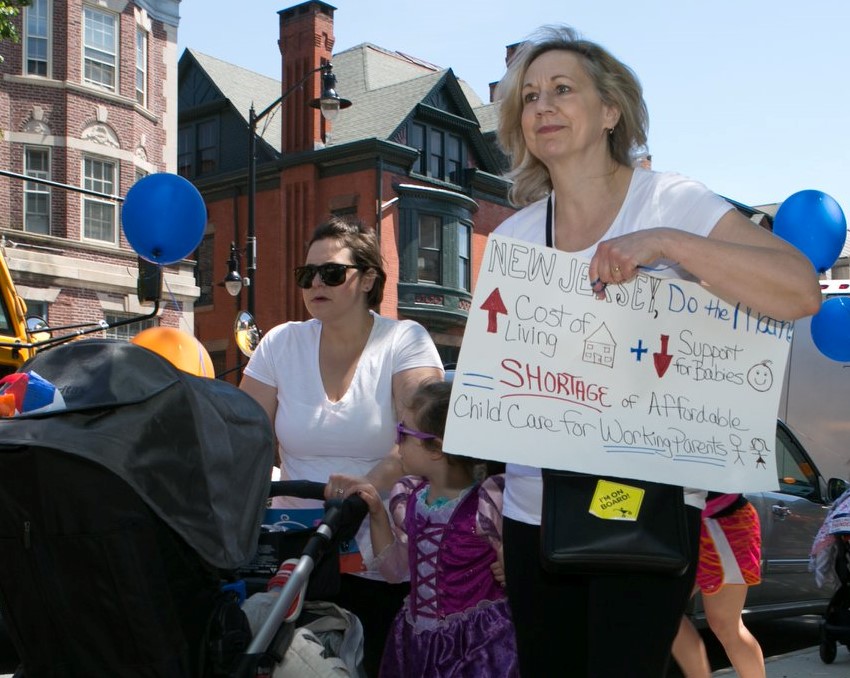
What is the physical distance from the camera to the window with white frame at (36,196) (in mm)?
23359

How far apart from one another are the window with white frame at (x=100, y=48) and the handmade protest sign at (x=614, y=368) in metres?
23.8

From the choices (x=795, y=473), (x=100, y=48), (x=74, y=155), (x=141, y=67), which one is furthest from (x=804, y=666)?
(x=141, y=67)

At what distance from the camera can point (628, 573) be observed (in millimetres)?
2506

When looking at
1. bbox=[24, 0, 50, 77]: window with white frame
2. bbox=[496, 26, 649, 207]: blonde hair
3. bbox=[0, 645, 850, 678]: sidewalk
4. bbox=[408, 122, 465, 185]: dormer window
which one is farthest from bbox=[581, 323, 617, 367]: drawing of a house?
bbox=[408, 122, 465, 185]: dormer window

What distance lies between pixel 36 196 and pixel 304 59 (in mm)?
10776

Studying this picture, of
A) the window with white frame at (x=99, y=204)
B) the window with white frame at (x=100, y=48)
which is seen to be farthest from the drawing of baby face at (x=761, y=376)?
the window with white frame at (x=100, y=48)

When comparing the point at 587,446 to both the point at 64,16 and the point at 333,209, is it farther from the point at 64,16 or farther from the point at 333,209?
the point at 333,209

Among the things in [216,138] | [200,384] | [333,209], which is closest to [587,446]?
[200,384]

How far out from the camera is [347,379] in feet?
13.2

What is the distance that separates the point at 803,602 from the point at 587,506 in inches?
255

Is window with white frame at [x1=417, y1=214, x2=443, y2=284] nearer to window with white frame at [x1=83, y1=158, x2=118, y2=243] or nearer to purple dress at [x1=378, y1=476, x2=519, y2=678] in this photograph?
window with white frame at [x1=83, y1=158, x2=118, y2=243]

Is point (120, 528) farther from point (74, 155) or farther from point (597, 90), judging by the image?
point (74, 155)

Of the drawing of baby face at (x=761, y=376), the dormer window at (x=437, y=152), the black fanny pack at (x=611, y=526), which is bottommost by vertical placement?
the black fanny pack at (x=611, y=526)

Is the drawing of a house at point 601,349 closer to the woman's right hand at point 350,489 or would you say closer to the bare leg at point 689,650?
the woman's right hand at point 350,489
